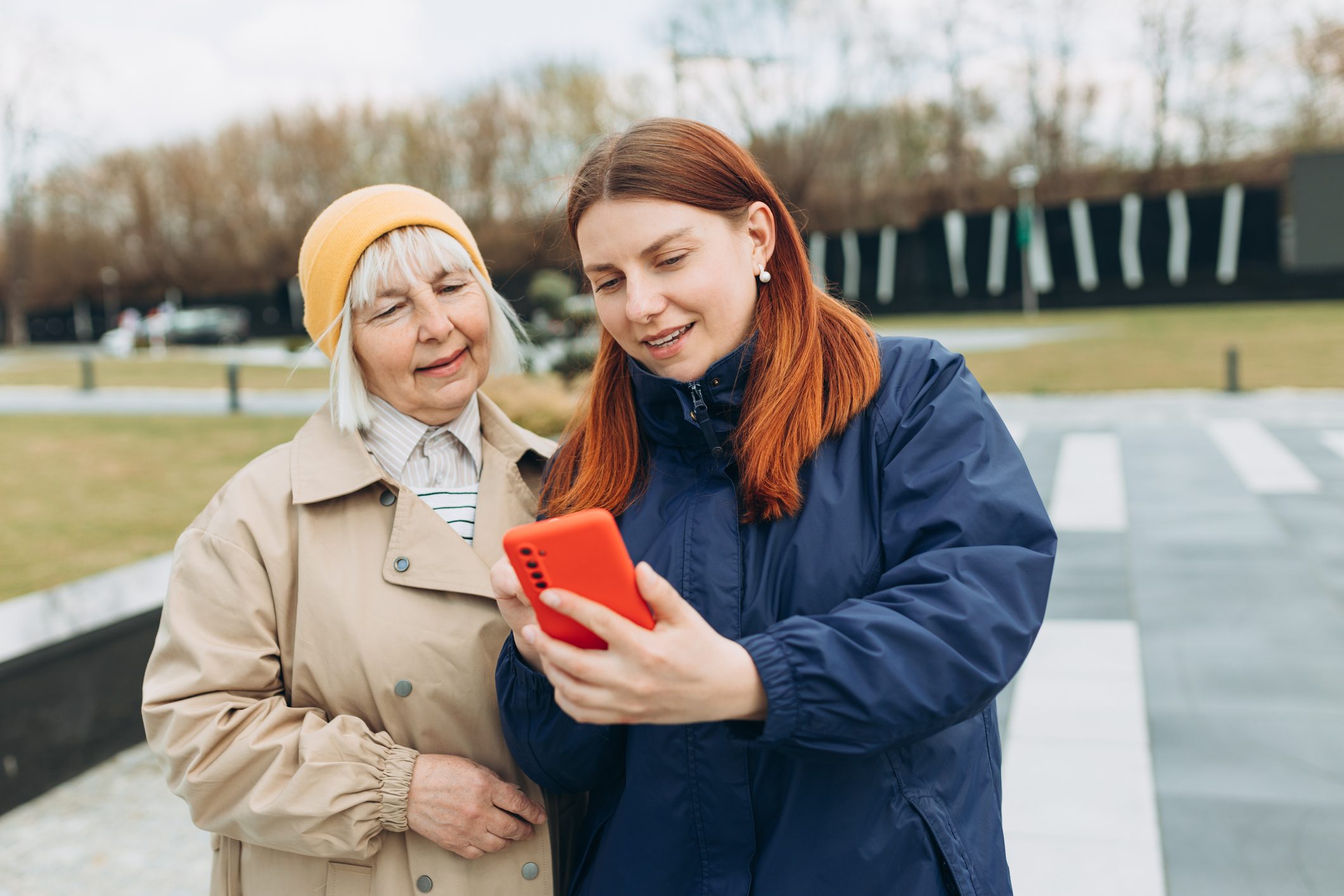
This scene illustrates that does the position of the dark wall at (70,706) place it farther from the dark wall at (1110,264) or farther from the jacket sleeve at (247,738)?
the dark wall at (1110,264)

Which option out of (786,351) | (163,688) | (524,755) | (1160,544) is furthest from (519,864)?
(1160,544)

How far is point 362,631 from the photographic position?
69.1 inches

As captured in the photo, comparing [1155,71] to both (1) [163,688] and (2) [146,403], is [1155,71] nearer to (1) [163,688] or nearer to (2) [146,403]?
(2) [146,403]

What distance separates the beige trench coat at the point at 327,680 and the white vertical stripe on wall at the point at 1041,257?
133 ft

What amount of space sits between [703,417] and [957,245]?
136 ft

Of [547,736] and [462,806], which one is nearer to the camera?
[547,736]

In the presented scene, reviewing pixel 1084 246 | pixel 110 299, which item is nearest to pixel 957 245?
pixel 1084 246

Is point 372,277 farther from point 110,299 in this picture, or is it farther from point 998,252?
point 110,299

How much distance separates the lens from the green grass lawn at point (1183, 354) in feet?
54.6

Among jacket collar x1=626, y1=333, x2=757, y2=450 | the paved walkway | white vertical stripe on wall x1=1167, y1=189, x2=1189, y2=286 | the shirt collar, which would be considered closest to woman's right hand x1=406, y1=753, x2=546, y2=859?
the shirt collar

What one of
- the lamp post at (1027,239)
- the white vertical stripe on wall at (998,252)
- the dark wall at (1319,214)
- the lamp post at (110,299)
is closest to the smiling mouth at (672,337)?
the lamp post at (1027,239)

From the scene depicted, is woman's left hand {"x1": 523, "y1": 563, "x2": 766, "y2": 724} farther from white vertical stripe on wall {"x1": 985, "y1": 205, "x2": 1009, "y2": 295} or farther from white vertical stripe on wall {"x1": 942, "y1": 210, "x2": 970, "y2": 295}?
white vertical stripe on wall {"x1": 942, "y1": 210, "x2": 970, "y2": 295}

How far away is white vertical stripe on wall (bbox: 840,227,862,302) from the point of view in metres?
42.7

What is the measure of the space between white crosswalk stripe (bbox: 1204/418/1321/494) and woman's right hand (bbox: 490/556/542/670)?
8837mm
